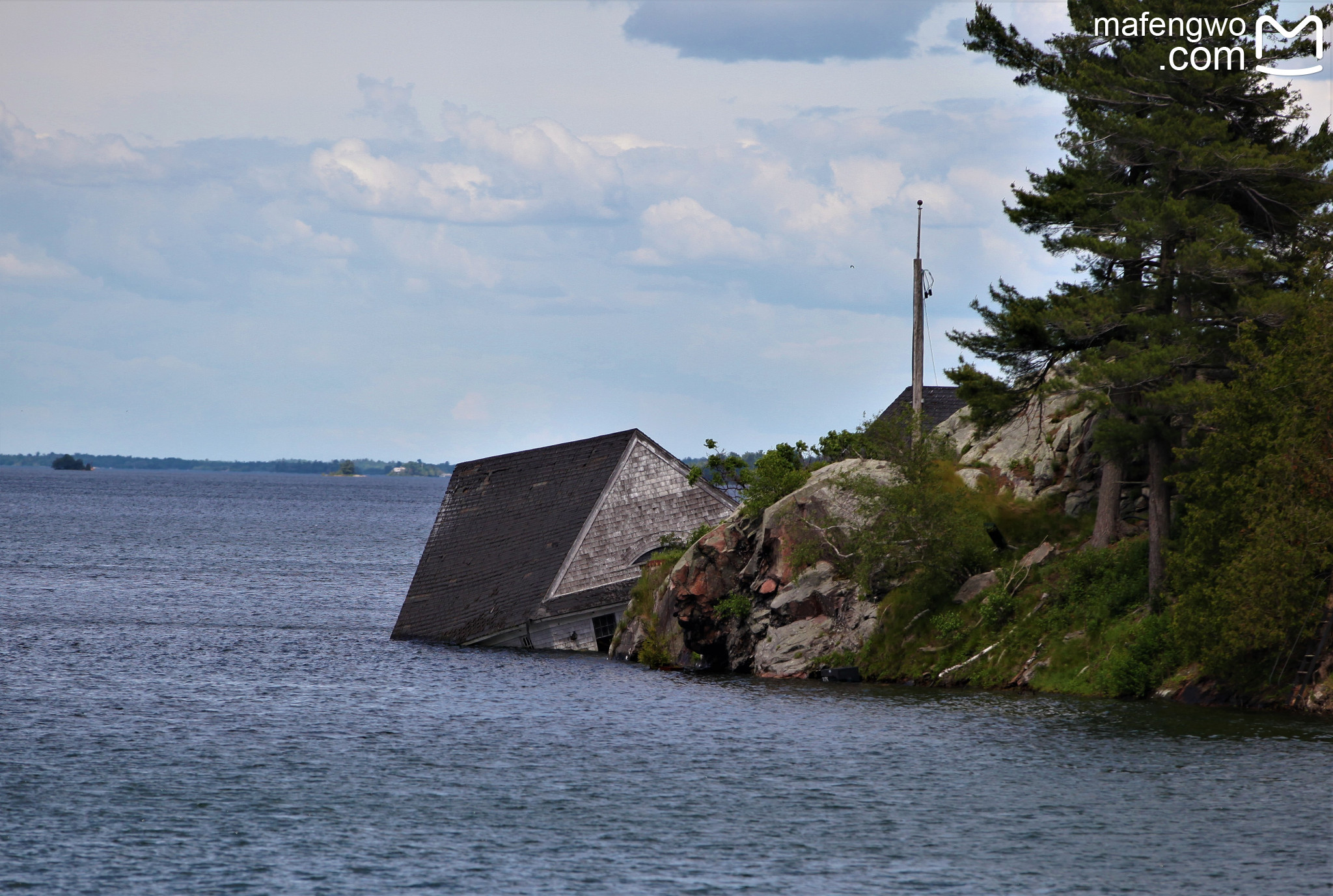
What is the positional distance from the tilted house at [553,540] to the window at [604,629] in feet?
0.15

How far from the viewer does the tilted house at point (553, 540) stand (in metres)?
61.3

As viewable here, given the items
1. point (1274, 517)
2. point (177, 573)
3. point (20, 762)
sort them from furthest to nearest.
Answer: point (177, 573)
point (1274, 517)
point (20, 762)

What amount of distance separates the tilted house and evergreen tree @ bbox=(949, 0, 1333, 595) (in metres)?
20.6

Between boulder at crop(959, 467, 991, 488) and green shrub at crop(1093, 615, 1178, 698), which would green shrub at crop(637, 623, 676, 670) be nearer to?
boulder at crop(959, 467, 991, 488)

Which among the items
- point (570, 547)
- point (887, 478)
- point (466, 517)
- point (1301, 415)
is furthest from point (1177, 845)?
point (466, 517)

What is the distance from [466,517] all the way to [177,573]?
43055 mm

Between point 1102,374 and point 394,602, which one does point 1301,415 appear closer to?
point 1102,374

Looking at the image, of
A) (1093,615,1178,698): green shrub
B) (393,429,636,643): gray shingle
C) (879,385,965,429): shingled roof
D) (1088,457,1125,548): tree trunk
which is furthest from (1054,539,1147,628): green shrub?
(879,385,965,429): shingled roof

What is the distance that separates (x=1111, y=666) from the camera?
4312 cm

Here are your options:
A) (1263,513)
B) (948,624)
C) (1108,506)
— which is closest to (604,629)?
(948,624)

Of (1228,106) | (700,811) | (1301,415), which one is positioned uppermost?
(1228,106)

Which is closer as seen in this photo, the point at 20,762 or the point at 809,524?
the point at 20,762

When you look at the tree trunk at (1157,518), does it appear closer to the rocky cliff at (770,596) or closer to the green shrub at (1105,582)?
the green shrub at (1105,582)

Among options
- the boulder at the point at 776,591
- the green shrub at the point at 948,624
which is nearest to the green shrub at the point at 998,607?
the green shrub at the point at 948,624
